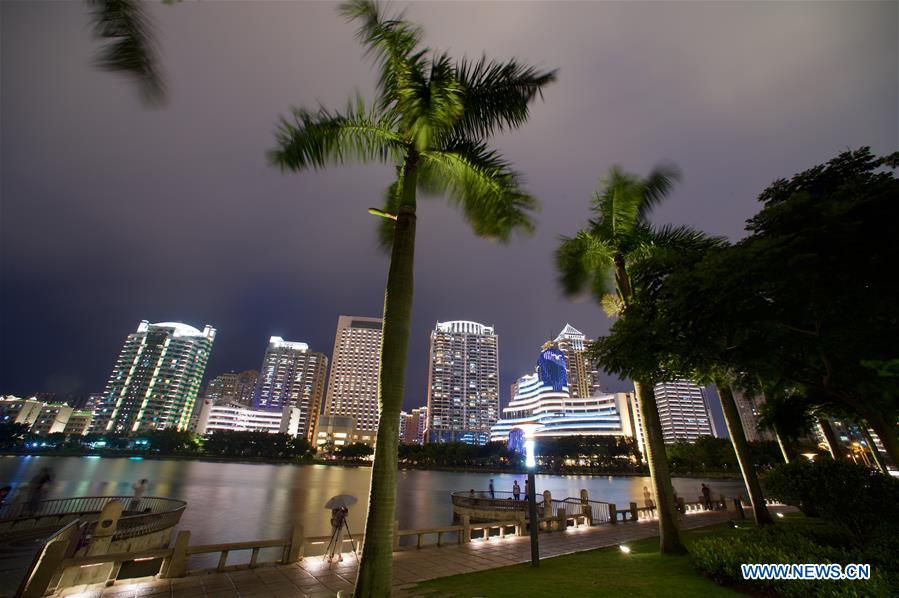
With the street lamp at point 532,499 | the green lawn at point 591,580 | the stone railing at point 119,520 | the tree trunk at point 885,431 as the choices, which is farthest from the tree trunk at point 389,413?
the stone railing at point 119,520

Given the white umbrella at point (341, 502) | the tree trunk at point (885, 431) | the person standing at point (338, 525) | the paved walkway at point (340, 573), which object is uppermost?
the tree trunk at point (885, 431)

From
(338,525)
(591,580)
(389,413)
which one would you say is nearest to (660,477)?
(591,580)

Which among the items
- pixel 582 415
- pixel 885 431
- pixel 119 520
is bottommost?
pixel 119 520

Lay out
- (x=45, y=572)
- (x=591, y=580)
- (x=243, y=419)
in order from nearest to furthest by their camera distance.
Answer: (x=45, y=572), (x=591, y=580), (x=243, y=419)

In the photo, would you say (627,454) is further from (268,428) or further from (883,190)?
(268,428)

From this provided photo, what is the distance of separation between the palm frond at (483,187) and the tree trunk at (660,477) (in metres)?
7.68

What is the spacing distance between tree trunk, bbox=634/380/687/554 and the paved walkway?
11.2 feet

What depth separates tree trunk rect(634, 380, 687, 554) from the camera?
1159cm

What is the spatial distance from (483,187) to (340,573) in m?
10.8

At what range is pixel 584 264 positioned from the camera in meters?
15.1

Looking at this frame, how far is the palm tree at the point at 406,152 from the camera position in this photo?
17.8 ft

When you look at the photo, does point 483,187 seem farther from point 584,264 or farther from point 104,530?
point 104,530

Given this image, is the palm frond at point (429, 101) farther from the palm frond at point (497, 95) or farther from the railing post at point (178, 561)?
the railing post at point (178, 561)

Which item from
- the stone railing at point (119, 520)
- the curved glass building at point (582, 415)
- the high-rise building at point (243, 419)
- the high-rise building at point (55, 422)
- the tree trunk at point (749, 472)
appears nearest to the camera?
the stone railing at point (119, 520)
